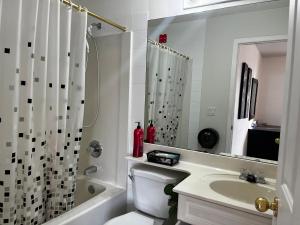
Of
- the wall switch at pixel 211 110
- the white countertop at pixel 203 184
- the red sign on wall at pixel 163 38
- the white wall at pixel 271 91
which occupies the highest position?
the red sign on wall at pixel 163 38

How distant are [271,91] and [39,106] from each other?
1.46 meters

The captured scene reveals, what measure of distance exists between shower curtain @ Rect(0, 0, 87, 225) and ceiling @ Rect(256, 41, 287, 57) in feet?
4.04

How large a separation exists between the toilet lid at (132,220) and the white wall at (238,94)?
786 millimetres

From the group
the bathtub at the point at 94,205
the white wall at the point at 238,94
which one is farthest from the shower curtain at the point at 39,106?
the white wall at the point at 238,94

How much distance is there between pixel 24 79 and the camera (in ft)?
4.23

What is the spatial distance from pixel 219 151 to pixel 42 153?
120 centimetres

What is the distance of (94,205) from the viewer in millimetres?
1661

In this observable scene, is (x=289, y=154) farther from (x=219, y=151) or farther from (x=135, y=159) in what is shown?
(x=135, y=159)

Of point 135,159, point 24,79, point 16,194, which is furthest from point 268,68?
point 16,194

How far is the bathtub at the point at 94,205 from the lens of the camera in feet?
4.94

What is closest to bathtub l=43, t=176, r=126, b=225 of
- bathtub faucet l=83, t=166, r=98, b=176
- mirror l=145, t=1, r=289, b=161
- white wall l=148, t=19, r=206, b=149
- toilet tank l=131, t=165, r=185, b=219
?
bathtub faucet l=83, t=166, r=98, b=176

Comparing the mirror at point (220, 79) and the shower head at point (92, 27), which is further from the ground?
the shower head at point (92, 27)

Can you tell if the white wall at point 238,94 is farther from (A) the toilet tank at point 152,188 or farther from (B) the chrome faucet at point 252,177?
(A) the toilet tank at point 152,188

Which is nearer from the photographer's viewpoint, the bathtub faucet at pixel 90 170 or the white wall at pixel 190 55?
the white wall at pixel 190 55
